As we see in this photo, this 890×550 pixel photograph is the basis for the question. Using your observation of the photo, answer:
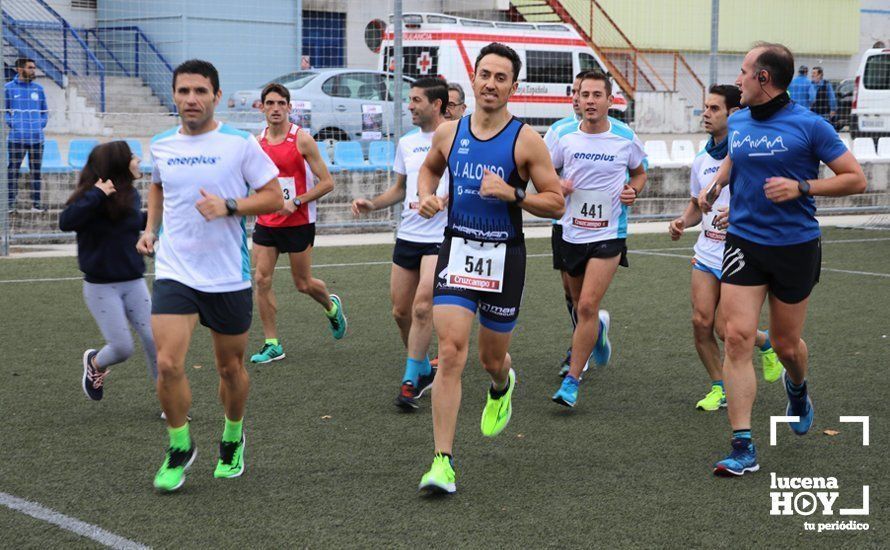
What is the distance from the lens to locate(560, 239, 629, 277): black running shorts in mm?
7543

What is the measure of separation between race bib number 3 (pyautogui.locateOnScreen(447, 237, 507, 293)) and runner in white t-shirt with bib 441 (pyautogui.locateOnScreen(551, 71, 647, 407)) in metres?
1.80

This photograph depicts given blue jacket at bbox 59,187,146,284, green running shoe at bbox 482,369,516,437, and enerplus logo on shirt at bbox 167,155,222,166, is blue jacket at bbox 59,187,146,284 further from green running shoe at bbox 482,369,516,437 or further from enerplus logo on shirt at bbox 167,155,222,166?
green running shoe at bbox 482,369,516,437

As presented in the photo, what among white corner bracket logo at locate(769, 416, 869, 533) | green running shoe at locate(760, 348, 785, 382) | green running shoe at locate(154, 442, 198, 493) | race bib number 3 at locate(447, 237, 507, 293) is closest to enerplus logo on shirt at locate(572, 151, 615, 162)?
green running shoe at locate(760, 348, 785, 382)

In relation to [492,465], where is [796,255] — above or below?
above

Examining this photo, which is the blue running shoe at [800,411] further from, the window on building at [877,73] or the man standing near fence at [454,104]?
the window on building at [877,73]

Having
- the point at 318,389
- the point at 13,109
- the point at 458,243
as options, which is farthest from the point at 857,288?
the point at 13,109

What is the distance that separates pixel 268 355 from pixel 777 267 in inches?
163

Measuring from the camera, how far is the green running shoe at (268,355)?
8554mm

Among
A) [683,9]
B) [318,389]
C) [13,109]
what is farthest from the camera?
[683,9]

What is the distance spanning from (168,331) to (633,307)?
632 centimetres

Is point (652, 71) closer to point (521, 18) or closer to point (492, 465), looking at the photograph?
point (521, 18)

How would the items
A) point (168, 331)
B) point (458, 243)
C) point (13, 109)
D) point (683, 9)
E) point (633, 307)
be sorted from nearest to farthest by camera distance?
1. point (168, 331)
2. point (458, 243)
3. point (633, 307)
4. point (13, 109)
5. point (683, 9)

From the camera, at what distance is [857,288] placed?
12.0 meters

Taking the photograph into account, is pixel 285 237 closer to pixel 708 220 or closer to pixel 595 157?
pixel 595 157
